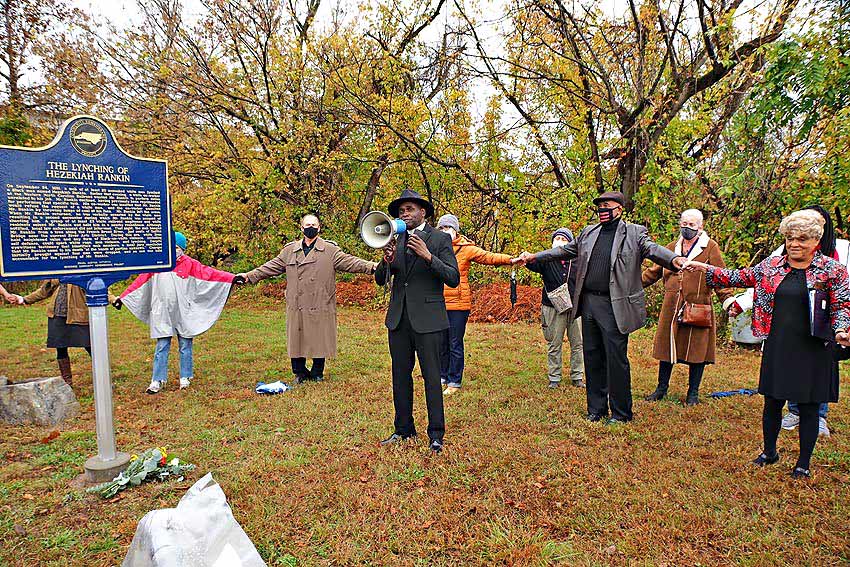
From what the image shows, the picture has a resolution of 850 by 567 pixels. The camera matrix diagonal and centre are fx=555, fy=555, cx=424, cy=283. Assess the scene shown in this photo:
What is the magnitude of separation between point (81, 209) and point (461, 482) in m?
3.70

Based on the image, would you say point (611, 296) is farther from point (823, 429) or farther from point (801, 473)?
point (823, 429)

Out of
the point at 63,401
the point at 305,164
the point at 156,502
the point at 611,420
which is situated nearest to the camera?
the point at 156,502

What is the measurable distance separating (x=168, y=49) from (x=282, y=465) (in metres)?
14.1

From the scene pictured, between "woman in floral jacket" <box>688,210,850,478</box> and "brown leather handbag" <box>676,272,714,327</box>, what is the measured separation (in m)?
1.55

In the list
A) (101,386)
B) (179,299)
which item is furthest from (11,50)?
(101,386)

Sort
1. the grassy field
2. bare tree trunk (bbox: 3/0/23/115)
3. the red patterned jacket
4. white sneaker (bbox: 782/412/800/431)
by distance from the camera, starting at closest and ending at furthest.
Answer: the grassy field, the red patterned jacket, white sneaker (bbox: 782/412/800/431), bare tree trunk (bbox: 3/0/23/115)

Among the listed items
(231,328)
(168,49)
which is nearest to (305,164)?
(168,49)

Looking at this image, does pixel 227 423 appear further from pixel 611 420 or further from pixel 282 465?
pixel 611 420

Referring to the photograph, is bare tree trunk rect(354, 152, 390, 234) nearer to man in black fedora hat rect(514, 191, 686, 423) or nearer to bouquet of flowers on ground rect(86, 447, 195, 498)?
man in black fedora hat rect(514, 191, 686, 423)

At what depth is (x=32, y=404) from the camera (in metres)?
5.84

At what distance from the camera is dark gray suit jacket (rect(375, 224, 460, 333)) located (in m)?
4.78

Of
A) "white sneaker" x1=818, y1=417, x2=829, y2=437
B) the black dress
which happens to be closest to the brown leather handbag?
"white sneaker" x1=818, y1=417, x2=829, y2=437

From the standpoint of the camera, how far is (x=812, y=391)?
4.11 meters

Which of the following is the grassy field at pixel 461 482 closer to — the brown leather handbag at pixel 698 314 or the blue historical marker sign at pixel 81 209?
the brown leather handbag at pixel 698 314
